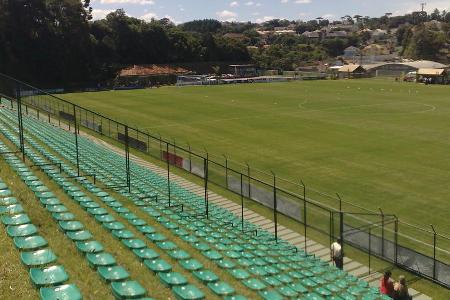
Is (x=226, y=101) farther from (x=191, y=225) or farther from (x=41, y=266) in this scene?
(x=41, y=266)

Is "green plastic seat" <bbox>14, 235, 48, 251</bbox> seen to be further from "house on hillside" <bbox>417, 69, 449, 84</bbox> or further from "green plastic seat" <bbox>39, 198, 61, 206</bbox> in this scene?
"house on hillside" <bbox>417, 69, 449, 84</bbox>

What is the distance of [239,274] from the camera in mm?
13547

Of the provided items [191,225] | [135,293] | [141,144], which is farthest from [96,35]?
[135,293]

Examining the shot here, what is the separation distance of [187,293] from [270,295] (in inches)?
101

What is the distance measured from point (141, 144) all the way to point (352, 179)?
16.2 meters

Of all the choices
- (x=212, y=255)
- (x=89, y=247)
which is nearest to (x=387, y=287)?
(x=212, y=255)

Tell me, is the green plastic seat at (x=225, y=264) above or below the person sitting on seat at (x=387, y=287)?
above

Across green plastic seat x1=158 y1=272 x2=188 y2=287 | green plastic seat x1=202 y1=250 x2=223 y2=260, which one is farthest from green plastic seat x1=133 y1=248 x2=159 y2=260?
green plastic seat x1=202 y1=250 x2=223 y2=260

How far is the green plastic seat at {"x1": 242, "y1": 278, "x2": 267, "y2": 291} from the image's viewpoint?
12.7 metres

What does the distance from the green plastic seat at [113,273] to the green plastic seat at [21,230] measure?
2602mm

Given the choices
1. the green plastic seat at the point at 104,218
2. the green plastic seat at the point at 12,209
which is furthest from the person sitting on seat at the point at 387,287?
the green plastic seat at the point at 12,209

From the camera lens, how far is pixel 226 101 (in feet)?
242

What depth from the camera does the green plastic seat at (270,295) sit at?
12174 mm

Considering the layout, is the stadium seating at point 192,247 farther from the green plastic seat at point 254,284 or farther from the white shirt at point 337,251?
the white shirt at point 337,251
